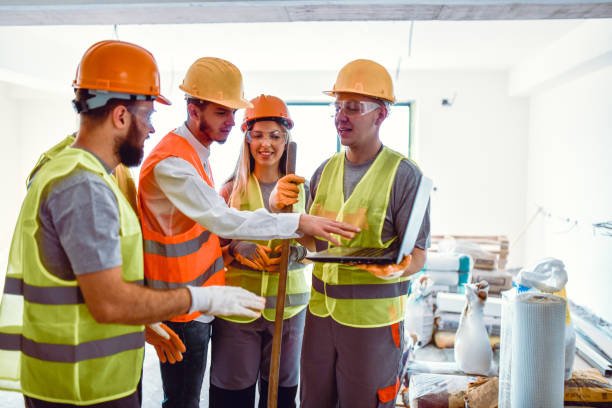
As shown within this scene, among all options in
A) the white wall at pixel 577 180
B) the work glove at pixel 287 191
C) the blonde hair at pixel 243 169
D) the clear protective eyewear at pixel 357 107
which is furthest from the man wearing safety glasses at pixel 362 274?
the white wall at pixel 577 180

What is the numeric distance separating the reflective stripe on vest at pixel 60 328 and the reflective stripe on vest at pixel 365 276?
0.77 m

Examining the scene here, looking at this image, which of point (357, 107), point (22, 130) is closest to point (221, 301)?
point (357, 107)

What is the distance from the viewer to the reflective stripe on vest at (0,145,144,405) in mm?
1207

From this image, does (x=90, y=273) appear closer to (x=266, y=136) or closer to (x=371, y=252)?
(x=371, y=252)

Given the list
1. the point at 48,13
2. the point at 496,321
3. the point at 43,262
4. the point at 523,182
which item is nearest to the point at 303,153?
the point at 523,182

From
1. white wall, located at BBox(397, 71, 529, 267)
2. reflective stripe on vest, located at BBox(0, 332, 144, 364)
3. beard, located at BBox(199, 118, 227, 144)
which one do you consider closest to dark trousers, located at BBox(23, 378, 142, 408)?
reflective stripe on vest, located at BBox(0, 332, 144, 364)

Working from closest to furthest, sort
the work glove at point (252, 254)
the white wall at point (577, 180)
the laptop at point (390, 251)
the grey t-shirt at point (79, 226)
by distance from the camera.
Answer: the grey t-shirt at point (79, 226), the laptop at point (390, 251), the work glove at point (252, 254), the white wall at point (577, 180)

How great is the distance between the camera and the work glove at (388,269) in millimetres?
1715

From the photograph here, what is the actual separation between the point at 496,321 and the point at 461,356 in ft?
2.33

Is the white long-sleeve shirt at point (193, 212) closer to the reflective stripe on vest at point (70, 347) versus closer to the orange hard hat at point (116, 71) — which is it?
the orange hard hat at point (116, 71)

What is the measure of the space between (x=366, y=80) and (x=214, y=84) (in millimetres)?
599

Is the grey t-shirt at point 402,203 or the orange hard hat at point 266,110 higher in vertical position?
the orange hard hat at point 266,110

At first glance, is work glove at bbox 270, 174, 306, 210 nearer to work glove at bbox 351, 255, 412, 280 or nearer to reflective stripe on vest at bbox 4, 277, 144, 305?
work glove at bbox 351, 255, 412, 280

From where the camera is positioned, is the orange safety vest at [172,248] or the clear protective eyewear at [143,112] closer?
the clear protective eyewear at [143,112]
